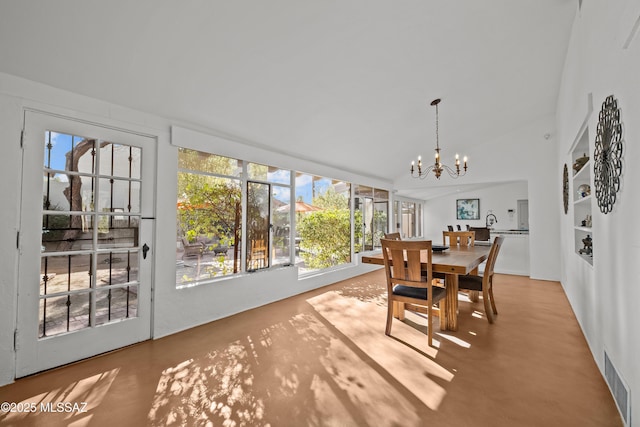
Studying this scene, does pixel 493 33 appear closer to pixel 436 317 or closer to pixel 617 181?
pixel 617 181

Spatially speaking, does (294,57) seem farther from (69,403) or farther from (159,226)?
(69,403)

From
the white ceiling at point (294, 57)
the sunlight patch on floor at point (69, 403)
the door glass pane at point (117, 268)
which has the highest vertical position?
the white ceiling at point (294, 57)

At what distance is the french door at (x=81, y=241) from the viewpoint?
218cm

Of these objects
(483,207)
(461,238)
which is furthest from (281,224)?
(483,207)

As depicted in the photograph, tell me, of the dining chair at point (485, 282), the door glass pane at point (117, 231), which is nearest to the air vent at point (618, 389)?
→ the dining chair at point (485, 282)

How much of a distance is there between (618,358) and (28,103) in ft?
14.9

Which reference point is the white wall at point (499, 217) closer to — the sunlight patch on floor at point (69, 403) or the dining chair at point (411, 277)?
the dining chair at point (411, 277)

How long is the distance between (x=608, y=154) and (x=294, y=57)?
252cm

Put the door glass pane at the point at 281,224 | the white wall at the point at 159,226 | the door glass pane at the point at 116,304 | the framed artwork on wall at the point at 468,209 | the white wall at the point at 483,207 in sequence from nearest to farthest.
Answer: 1. the white wall at the point at 159,226
2. the door glass pane at the point at 116,304
3. the door glass pane at the point at 281,224
4. the white wall at the point at 483,207
5. the framed artwork on wall at the point at 468,209

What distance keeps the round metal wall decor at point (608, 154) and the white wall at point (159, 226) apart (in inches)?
136

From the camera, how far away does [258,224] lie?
3.97 meters

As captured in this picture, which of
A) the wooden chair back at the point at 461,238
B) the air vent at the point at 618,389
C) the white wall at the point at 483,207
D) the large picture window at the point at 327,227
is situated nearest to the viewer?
the air vent at the point at 618,389

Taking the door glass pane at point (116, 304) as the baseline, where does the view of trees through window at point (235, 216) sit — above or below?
above

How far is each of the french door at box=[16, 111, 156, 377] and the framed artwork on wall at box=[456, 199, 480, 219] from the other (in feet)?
28.5
